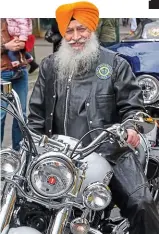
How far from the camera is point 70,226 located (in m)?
2.62

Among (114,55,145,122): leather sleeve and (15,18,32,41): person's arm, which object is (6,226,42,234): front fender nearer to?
(114,55,145,122): leather sleeve

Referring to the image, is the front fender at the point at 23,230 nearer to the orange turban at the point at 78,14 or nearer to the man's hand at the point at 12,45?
the orange turban at the point at 78,14

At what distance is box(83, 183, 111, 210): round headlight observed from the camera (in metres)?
2.54

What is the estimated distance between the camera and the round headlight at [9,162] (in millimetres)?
2582

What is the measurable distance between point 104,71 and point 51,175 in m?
0.92

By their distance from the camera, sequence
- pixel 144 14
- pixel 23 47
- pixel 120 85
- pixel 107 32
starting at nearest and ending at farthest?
pixel 120 85
pixel 144 14
pixel 23 47
pixel 107 32

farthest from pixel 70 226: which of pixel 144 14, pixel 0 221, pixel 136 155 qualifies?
pixel 144 14

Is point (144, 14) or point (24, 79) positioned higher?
point (144, 14)

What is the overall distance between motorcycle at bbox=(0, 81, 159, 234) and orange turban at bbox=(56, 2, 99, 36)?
70cm

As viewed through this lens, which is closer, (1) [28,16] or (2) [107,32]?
(1) [28,16]

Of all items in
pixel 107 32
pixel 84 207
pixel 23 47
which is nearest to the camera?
pixel 84 207

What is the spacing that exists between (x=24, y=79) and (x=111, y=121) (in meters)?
2.36

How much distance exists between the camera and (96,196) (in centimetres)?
256

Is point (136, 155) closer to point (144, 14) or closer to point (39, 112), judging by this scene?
point (39, 112)
